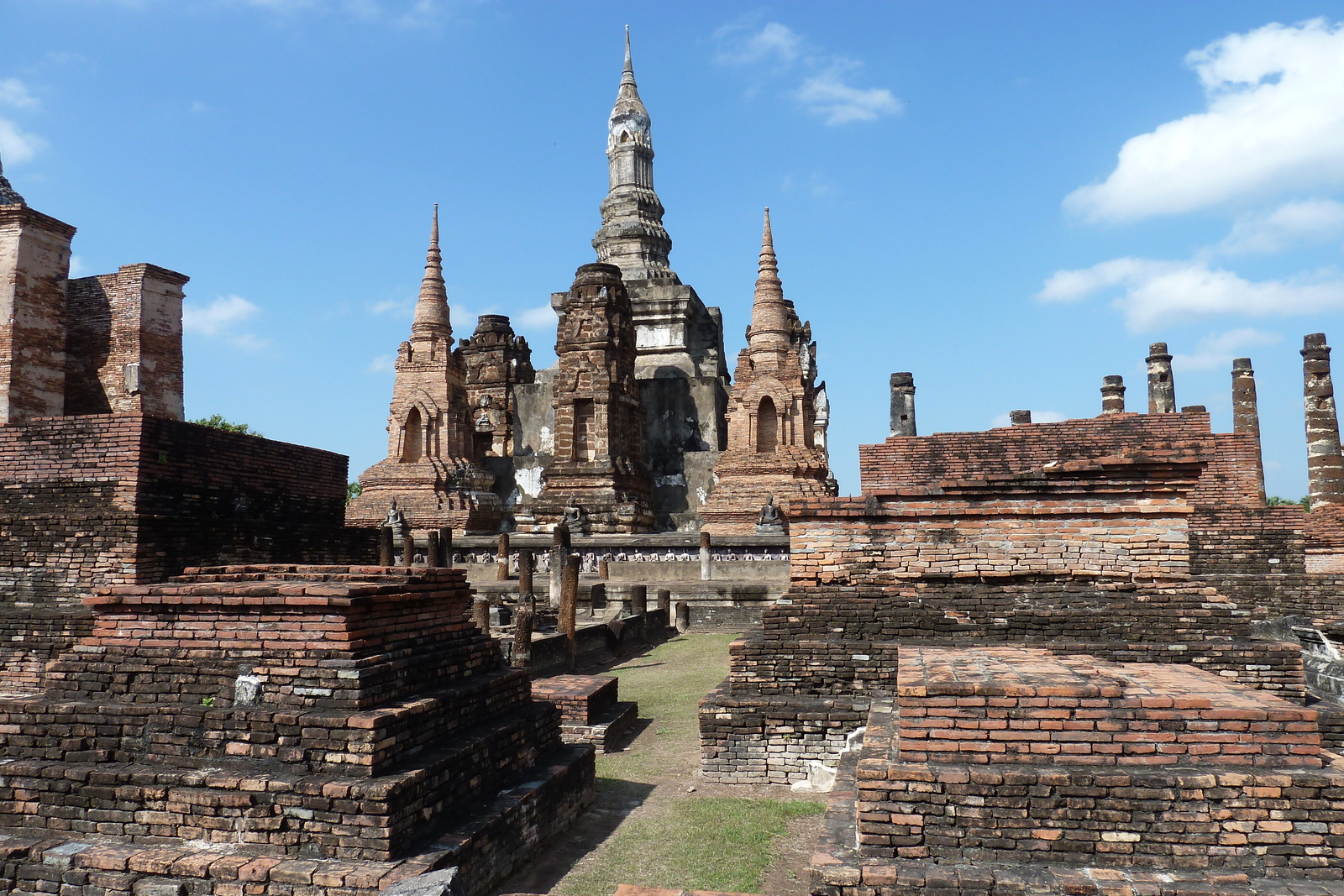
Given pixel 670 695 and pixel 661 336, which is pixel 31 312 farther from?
pixel 661 336

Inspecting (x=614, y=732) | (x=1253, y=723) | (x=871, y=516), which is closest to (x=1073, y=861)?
(x=1253, y=723)

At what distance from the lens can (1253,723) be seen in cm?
424

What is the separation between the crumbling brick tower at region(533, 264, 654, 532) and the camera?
78.2 ft

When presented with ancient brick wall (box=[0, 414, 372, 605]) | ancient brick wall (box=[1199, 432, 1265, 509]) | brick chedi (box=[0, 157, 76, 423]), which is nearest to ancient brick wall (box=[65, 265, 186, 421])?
brick chedi (box=[0, 157, 76, 423])

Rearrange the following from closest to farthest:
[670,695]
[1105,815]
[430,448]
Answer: [1105,815] → [670,695] → [430,448]

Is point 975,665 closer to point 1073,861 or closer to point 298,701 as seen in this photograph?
point 1073,861

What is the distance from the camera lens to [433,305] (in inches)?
1096

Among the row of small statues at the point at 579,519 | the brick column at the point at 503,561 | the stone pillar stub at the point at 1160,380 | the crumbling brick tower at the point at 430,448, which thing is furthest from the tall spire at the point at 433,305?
the stone pillar stub at the point at 1160,380

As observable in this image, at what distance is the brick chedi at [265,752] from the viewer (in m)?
4.31

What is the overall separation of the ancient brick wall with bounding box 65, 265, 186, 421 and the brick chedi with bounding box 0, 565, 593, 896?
8614 mm

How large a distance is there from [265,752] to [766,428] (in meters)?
21.0

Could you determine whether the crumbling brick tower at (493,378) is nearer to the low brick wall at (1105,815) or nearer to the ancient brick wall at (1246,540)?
the ancient brick wall at (1246,540)

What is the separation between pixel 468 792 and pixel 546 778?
0.77 m

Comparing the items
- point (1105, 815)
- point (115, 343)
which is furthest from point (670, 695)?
point (115, 343)
